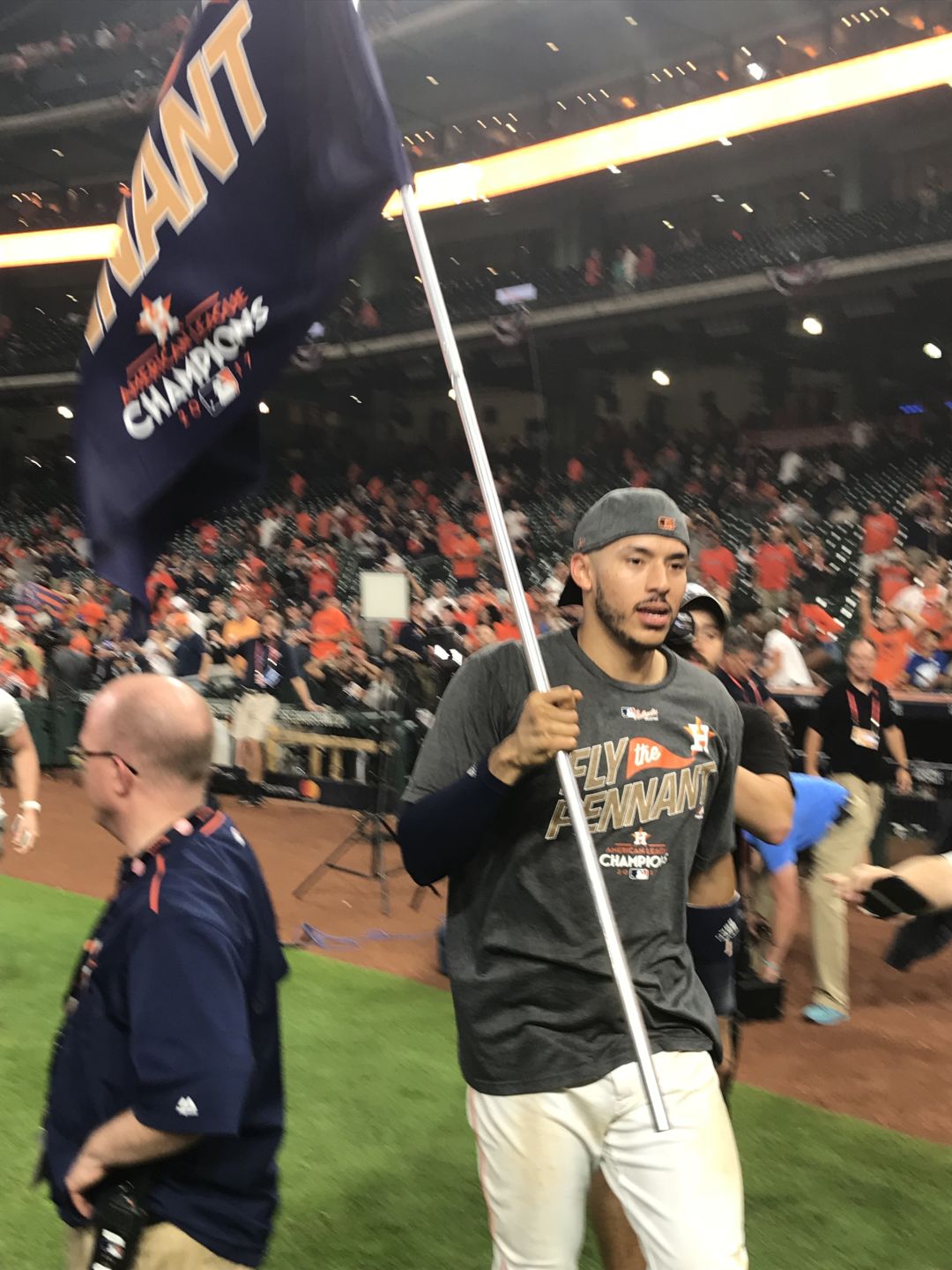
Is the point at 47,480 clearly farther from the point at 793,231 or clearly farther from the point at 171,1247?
the point at 171,1247

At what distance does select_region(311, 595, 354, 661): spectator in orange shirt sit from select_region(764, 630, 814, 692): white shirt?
224 inches

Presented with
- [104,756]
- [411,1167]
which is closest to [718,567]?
[411,1167]

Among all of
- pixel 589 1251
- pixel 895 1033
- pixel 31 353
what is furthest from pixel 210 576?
pixel 589 1251

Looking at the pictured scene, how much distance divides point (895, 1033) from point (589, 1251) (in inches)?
119

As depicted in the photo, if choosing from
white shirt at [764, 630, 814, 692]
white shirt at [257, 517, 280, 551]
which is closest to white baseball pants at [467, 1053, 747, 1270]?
white shirt at [764, 630, 814, 692]

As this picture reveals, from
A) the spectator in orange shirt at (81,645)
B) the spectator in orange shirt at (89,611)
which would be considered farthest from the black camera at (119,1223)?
the spectator in orange shirt at (89,611)

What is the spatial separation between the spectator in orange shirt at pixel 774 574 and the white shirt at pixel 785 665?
4839 millimetres

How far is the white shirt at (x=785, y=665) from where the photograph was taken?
11.7m

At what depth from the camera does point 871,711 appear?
7.95 meters

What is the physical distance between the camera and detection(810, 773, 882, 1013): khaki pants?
22.9 feet

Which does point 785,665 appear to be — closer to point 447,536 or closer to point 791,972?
point 791,972

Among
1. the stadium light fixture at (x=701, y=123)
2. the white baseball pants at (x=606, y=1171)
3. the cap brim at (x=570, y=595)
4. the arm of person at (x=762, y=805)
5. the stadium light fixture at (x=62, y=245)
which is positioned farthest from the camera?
the stadium light fixture at (x=62, y=245)

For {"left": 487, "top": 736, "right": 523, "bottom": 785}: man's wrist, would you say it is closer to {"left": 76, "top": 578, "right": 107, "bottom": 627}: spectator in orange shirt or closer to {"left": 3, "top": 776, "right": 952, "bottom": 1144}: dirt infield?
{"left": 3, "top": 776, "right": 952, "bottom": 1144}: dirt infield

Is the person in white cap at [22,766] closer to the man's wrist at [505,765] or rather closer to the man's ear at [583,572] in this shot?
the man's ear at [583,572]
